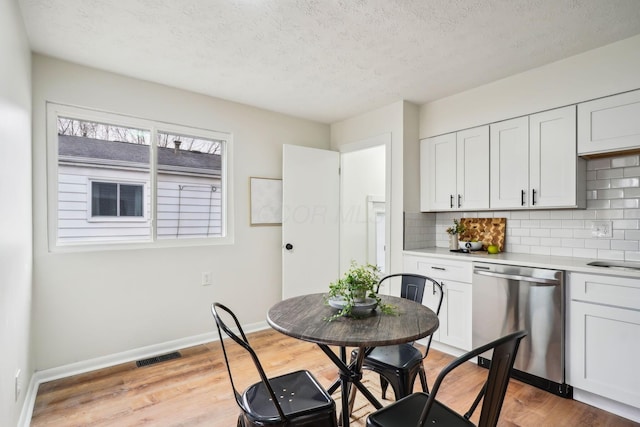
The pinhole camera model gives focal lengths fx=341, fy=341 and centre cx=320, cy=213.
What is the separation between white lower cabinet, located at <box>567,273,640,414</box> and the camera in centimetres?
212

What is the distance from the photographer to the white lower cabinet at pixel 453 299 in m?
3.00

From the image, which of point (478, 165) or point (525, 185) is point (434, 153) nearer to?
point (478, 165)

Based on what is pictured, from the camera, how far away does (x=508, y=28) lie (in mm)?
2260

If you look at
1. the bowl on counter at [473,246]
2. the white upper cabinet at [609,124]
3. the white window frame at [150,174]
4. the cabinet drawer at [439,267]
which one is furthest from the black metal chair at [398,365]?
the white window frame at [150,174]

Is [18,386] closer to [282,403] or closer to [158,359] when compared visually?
[158,359]

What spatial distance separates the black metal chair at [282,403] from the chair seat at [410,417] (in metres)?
0.21

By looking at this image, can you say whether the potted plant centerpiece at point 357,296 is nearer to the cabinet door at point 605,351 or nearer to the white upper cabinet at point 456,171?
the cabinet door at point 605,351

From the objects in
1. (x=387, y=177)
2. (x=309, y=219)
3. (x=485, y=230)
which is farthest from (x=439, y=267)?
(x=309, y=219)

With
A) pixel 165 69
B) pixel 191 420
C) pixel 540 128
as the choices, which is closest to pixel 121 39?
pixel 165 69

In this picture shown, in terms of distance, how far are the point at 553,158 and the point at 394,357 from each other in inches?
82.6

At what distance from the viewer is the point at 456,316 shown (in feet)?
10.1

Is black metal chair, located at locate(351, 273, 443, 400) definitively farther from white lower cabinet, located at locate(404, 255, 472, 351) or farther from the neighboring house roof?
the neighboring house roof

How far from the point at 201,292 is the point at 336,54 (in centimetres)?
255

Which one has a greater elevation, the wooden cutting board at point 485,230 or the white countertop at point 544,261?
the wooden cutting board at point 485,230
